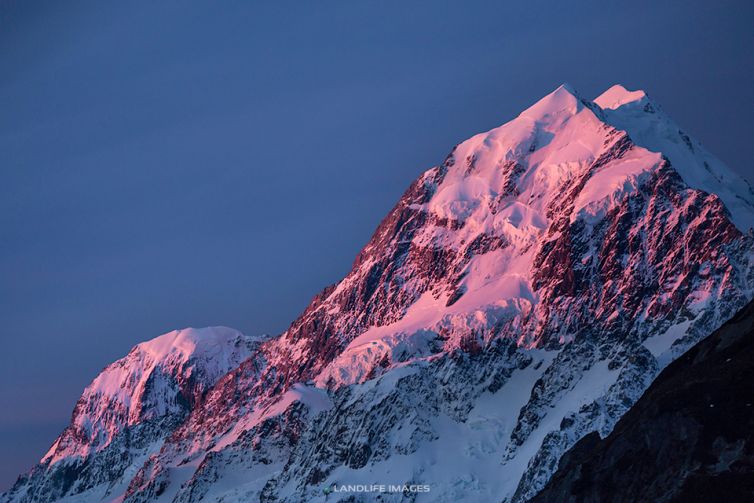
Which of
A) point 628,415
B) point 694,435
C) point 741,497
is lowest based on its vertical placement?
point 741,497

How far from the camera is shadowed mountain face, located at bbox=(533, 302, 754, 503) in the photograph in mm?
146500

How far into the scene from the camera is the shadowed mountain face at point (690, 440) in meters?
146

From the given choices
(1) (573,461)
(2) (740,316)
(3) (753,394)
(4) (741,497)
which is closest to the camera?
(4) (741,497)

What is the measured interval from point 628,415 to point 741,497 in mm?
42390

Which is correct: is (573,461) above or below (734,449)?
above

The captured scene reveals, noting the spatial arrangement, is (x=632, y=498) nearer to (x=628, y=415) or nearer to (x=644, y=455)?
(x=644, y=455)

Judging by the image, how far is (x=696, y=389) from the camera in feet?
527

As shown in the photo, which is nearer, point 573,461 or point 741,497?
point 741,497

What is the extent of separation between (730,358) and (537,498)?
41.3 m

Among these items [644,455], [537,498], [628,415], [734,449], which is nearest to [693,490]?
[734,449]

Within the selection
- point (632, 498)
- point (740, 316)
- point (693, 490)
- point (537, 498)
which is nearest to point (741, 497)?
point (693, 490)

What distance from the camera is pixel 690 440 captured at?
15500 centimetres

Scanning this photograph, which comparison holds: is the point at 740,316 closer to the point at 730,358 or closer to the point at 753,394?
the point at 730,358

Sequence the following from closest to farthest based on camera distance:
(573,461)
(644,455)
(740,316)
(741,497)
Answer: (741,497)
(644,455)
(740,316)
(573,461)
